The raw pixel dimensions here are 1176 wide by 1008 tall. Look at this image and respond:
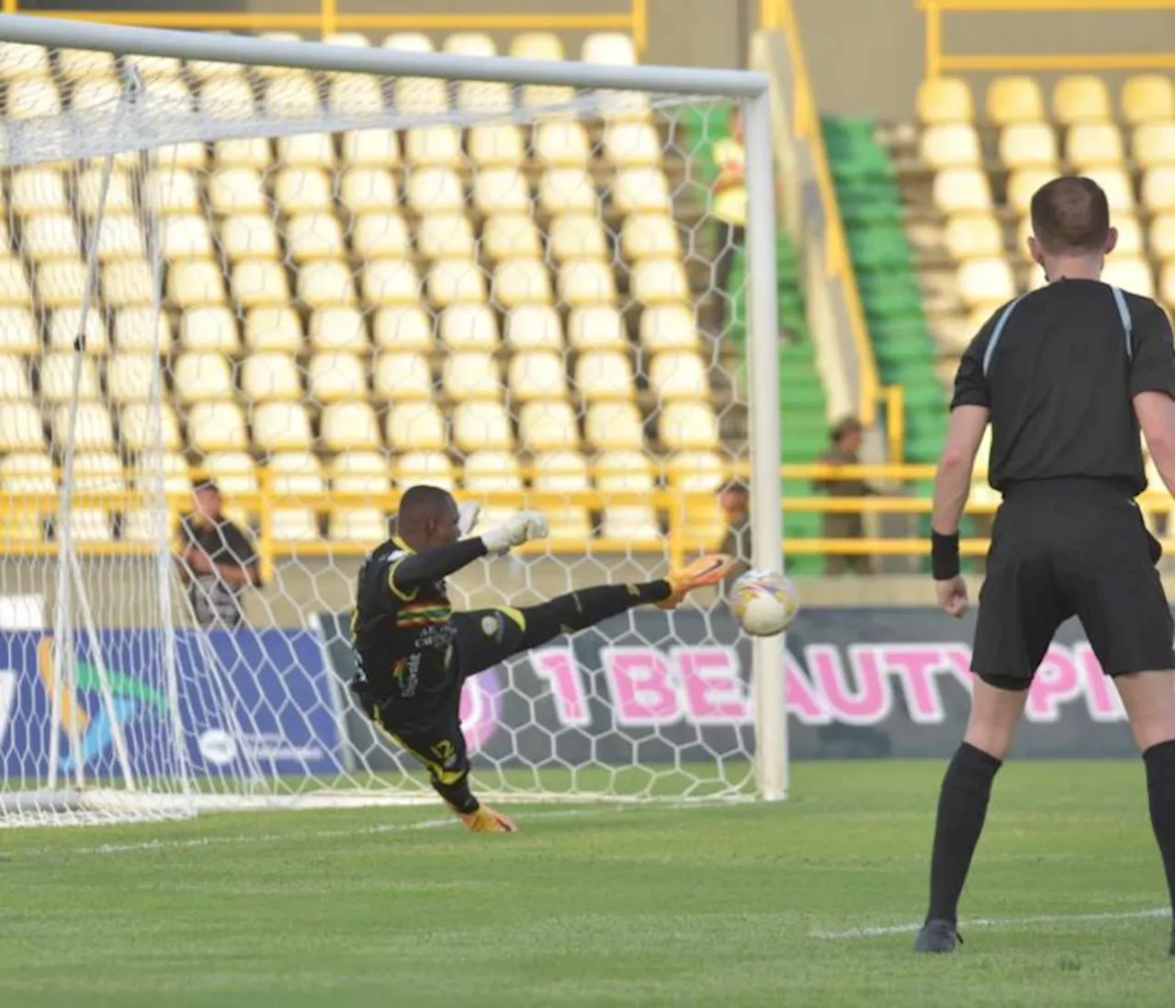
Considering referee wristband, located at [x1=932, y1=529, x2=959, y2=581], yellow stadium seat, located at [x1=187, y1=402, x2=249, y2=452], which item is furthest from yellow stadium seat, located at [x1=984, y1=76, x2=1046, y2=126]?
referee wristband, located at [x1=932, y1=529, x2=959, y2=581]

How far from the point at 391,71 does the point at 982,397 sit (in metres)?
5.13

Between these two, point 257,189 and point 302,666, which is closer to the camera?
point 302,666

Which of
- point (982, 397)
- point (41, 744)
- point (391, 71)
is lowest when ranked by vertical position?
point (41, 744)

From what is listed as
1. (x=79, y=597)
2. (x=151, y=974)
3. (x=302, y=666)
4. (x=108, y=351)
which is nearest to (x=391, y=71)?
(x=79, y=597)

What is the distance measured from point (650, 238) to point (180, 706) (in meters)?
7.75

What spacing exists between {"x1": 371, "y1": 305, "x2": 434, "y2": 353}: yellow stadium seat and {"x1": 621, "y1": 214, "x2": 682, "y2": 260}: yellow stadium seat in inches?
63.0

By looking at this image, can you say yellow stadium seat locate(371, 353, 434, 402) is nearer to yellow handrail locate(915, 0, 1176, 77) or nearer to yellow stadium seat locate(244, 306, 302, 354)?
yellow stadium seat locate(244, 306, 302, 354)

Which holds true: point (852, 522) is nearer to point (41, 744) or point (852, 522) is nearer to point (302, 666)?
point (302, 666)

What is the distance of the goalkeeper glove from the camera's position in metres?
8.60

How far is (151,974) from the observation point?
18.3 feet

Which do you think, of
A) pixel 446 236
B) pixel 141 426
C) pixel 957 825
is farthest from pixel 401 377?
pixel 957 825

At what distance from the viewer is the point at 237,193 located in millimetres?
19938

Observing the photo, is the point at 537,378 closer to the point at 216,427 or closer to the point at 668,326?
the point at 668,326

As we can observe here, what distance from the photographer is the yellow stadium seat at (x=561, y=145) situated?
19.9 metres
